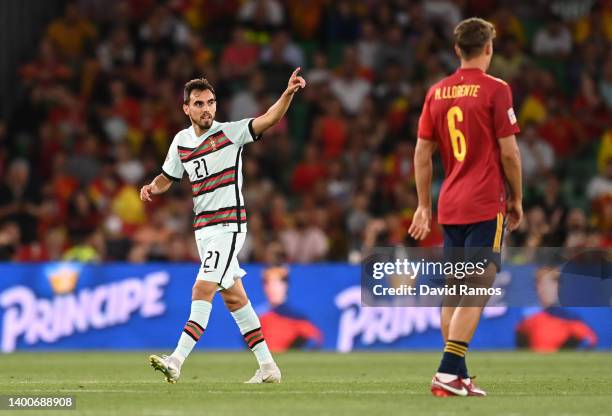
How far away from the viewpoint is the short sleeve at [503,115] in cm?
866

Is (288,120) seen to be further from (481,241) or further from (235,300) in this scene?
(481,241)

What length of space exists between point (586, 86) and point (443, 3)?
301 centimetres

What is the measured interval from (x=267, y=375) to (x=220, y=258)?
3.33 feet

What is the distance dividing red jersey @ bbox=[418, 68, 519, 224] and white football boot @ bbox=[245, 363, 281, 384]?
2.21m

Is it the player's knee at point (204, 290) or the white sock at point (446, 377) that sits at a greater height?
the player's knee at point (204, 290)

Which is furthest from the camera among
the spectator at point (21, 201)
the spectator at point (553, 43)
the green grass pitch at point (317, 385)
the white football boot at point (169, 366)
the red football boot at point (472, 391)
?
the spectator at point (553, 43)

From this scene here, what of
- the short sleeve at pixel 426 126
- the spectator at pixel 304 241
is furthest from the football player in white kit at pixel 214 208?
the spectator at pixel 304 241

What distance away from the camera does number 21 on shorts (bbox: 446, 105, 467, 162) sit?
8.82 metres

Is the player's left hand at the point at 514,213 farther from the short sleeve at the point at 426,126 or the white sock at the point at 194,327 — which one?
the white sock at the point at 194,327

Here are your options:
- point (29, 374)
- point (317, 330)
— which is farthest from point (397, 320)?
point (29, 374)

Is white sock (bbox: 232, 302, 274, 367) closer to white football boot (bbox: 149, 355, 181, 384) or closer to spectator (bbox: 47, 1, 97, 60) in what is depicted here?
white football boot (bbox: 149, 355, 181, 384)

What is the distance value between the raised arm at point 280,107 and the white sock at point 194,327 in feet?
4.35

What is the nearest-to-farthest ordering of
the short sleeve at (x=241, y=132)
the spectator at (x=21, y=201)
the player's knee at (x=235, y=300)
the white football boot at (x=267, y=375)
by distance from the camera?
the short sleeve at (x=241, y=132)
the player's knee at (x=235, y=300)
the white football boot at (x=267, y=375)
the spectator at (x=21, y=201)

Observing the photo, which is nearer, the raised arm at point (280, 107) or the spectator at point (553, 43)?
the raised arm at point (280, 107)
